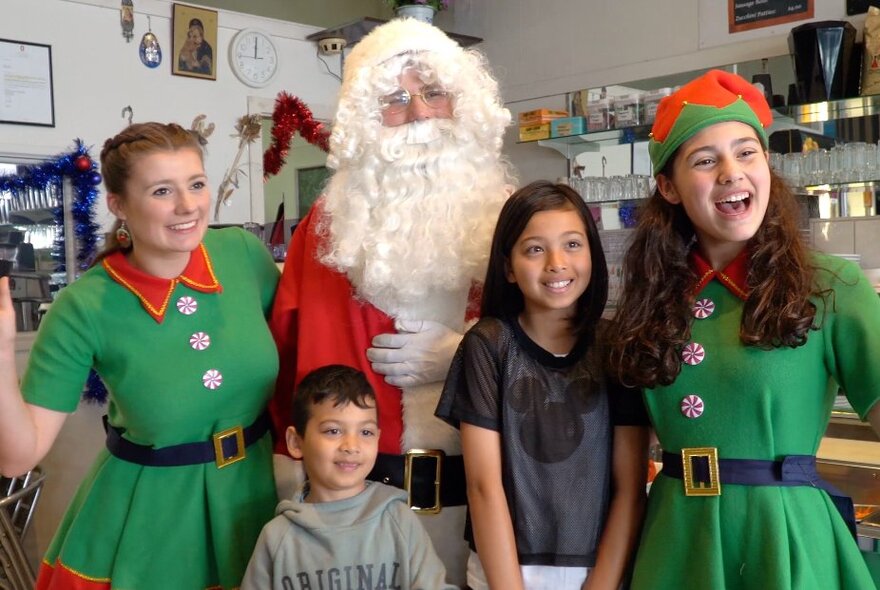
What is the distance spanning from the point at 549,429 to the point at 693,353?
12.4 inches

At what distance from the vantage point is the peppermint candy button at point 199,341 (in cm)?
175

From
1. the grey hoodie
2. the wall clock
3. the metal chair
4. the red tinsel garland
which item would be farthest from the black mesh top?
the wall clock

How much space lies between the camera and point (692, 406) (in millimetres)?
1468

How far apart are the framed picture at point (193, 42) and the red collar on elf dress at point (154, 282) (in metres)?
3.66

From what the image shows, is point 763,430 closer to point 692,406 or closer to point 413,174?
point 692,406

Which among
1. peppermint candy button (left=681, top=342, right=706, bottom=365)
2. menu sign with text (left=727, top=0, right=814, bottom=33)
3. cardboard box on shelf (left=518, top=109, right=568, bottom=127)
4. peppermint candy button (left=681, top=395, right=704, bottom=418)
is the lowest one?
peppermint candy button (left=681, top=395, right=704, bottom=418)

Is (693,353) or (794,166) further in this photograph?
(794,166)

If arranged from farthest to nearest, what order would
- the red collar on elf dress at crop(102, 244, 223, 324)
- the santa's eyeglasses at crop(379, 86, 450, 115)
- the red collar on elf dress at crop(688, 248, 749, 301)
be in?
1. the santa's eyeglasses at crop(379, 86, 450, 115)
2. the red collar on elf dress at crop(102, 244, 223, 324)
3. the red collar on elf dress at crop(688, 248, 749, 301)

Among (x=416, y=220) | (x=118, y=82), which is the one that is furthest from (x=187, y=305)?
(x=118, y=82)

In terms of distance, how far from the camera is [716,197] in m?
1.43

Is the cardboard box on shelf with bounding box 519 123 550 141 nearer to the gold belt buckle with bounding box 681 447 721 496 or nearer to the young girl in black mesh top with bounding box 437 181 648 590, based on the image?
the young girl in black mesh top with bounding box 437 181 648 590

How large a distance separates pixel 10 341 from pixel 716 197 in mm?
1236

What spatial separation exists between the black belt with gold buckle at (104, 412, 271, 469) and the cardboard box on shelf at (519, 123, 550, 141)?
3667 mm

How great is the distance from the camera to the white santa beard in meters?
1.99
